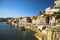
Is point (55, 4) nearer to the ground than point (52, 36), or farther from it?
farther from it

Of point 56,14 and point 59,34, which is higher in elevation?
point 56,14

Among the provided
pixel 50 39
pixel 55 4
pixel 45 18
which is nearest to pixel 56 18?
pixel 45 18

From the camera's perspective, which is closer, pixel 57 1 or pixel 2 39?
pixel 2 39

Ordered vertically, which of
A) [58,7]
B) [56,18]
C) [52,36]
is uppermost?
[58,7]

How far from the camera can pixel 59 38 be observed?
8.52 m

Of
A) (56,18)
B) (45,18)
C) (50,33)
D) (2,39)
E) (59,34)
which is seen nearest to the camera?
(59,34)

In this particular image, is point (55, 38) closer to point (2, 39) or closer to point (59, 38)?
point (59, 38)

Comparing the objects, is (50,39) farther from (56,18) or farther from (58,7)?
(58,7)

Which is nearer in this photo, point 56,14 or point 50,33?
point 50,33

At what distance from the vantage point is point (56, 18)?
21359 millimetres

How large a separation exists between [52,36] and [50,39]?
0.35m

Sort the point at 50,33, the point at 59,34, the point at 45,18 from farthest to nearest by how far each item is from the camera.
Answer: the point at 45,18
the point at 50,33
the point at 59,34

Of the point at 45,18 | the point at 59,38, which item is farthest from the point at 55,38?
the point at 45,18

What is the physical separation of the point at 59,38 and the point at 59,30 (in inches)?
20.0
